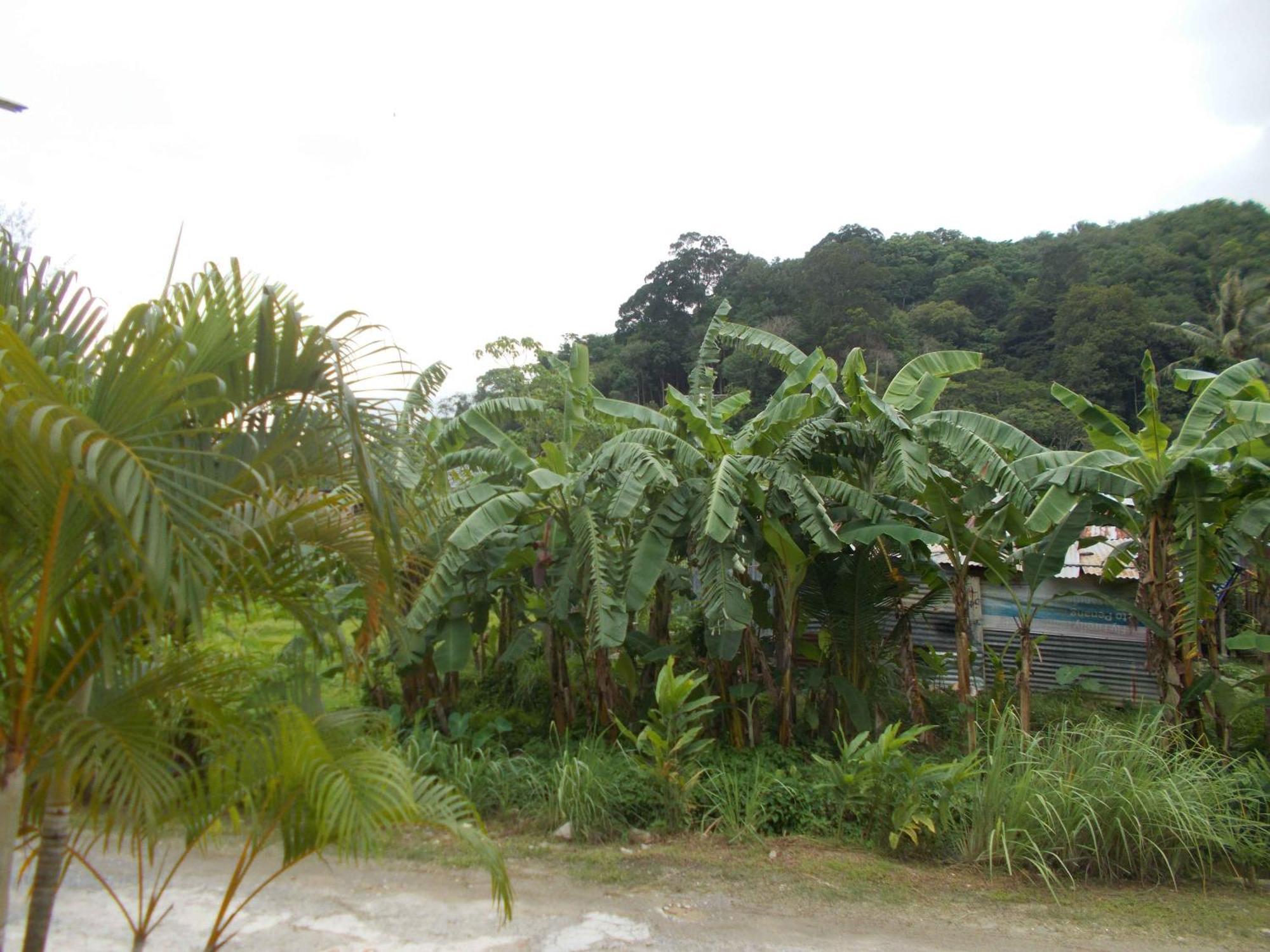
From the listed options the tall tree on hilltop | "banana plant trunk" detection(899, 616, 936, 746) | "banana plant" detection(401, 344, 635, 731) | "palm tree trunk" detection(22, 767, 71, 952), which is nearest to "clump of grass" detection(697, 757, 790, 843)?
"banana plant" detection(401, 344, 635, 731)

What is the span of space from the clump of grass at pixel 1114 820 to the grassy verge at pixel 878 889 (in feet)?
0.49

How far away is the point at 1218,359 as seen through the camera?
29.1m

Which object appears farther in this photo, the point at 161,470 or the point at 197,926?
the point at 197,926

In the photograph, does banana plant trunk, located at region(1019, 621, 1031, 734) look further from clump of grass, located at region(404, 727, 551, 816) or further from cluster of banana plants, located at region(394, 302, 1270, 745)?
clump of grass, located at region(404, 727, 551, 816)

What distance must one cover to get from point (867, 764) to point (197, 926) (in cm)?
441

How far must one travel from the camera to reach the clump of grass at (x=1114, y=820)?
20.3 ft

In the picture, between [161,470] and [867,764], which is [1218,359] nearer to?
[867,764]

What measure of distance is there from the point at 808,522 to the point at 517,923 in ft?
12.9

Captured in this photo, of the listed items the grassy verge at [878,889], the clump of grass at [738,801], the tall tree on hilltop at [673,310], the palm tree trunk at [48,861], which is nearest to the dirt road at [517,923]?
the grassy verge at [878,889]

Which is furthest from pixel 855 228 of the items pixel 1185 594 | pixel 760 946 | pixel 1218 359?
pixel 760 946

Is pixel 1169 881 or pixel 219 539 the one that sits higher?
pixel 219 539

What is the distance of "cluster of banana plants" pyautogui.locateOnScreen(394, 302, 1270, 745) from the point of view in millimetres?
7941

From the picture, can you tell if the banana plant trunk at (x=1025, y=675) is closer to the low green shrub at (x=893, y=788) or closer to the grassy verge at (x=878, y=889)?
the low green shrub at (x=893, y=788)

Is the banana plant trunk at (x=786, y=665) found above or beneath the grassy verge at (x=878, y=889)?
above
